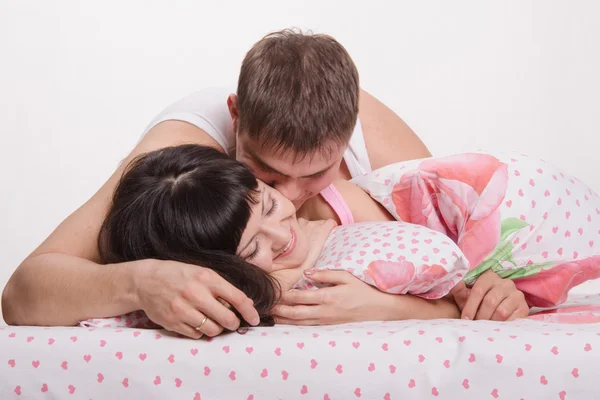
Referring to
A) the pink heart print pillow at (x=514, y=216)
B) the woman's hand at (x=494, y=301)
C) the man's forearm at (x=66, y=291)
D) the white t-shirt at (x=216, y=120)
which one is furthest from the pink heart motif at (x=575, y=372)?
the white t-shirt at (x=216, y=120)

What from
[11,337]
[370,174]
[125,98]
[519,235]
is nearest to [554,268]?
[519,235]

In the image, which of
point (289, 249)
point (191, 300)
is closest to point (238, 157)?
point (289, 249)

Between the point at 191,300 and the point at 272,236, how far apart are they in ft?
1.22

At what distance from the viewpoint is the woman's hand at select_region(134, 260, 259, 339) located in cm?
147

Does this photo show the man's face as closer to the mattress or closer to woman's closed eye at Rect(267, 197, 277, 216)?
woman's closed eye at Rect(267, 197, 277, 216)

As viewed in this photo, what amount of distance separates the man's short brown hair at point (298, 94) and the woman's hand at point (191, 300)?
45 centimetres

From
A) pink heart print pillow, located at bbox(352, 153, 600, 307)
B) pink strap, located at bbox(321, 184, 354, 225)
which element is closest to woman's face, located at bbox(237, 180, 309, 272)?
pink strap, located at bbox(321, 184, 354, 225)

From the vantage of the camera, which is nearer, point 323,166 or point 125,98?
point 323,166

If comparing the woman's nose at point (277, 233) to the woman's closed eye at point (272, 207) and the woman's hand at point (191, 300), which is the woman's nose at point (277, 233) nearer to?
the woman's closed eye at point (272, 207)

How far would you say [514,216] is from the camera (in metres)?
1.96

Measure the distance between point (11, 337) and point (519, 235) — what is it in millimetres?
1126

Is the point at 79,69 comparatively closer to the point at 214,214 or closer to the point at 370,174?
the point at 370,174

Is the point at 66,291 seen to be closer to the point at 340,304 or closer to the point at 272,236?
the point at 272,236

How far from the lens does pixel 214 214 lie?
5.60 feet
